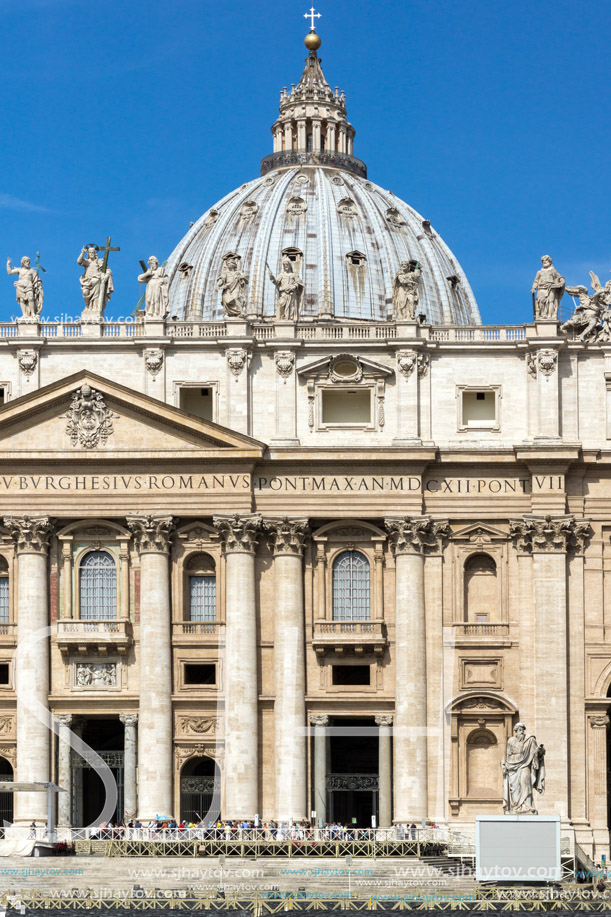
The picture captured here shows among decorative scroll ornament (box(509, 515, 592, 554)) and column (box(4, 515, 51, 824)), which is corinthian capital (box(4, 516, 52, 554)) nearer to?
column (box(4, 515, 51, 824))

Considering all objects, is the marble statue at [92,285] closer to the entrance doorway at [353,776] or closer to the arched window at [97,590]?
the arched window at [97,590]

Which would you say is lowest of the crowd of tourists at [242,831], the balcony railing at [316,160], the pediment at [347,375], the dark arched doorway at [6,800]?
the crowd of tourists at [242,831]

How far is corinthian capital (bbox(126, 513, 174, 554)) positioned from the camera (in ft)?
266

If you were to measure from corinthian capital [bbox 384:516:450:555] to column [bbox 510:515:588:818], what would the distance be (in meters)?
2.89

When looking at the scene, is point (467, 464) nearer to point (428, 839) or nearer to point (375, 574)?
point (375, 574)

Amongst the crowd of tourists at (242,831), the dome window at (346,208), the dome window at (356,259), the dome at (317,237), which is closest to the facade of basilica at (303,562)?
the crowd of tourists at (242,831)

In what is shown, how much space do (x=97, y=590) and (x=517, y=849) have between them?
2176cm

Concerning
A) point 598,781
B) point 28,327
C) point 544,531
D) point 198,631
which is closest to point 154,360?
point 28,327

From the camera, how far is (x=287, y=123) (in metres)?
140

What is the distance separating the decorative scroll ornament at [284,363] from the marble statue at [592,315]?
10169 millimetres

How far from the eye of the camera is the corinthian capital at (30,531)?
3194 inches

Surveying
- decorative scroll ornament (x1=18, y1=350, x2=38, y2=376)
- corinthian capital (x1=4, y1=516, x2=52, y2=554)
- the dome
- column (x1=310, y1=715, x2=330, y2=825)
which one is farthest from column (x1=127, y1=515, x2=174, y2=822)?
the dome

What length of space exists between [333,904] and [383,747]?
56.8ft

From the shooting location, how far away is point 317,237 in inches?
5231
